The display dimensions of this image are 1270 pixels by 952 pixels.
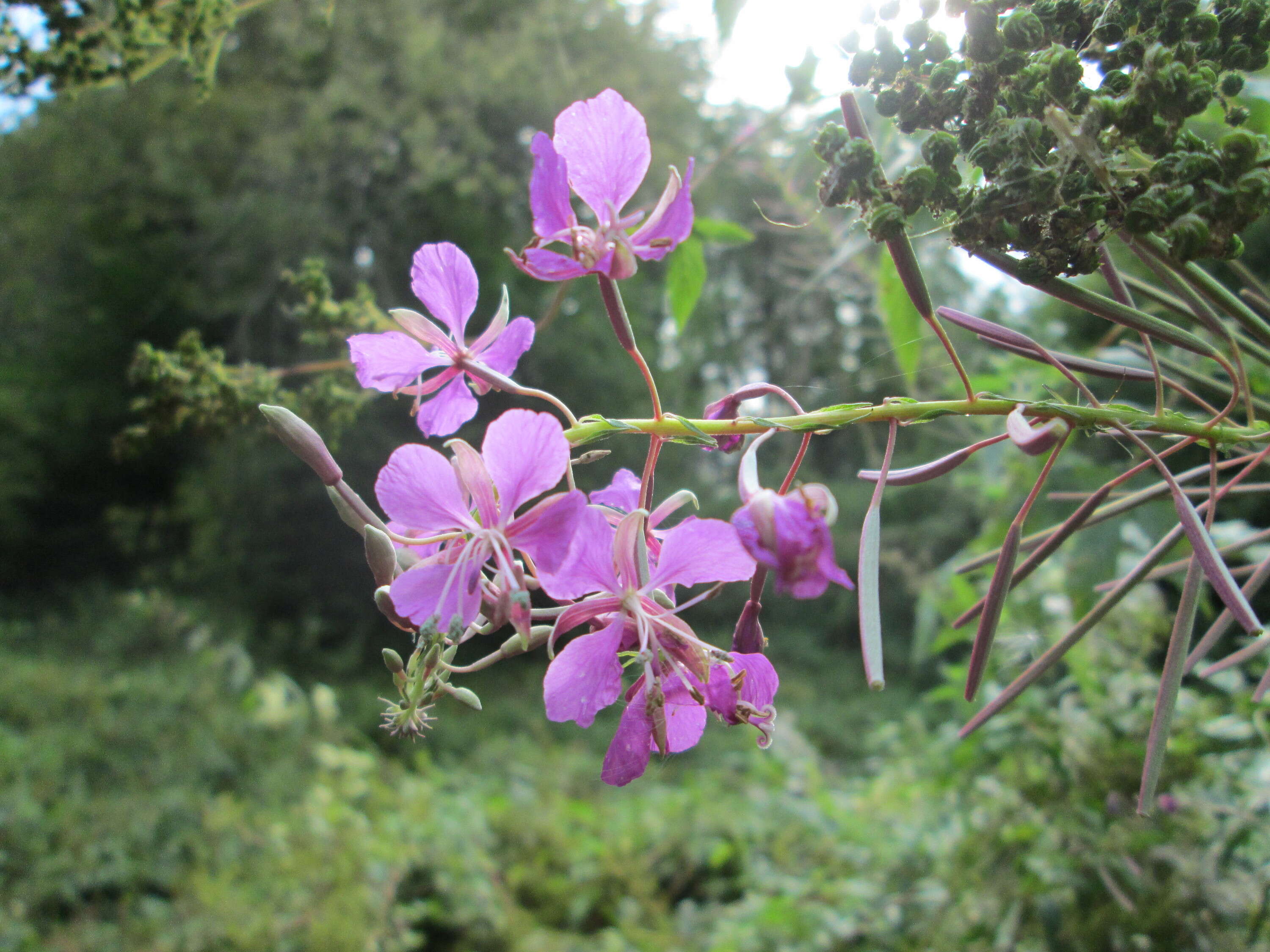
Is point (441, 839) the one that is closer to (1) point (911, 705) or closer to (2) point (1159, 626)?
(2) point (1159, 626)

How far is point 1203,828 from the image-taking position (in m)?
0.95

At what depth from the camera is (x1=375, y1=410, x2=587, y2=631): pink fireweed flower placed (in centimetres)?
37

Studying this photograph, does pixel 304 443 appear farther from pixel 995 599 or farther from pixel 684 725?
pixel 995 599

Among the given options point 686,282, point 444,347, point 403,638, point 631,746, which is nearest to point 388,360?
point 444,347

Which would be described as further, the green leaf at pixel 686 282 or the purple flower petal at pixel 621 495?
the green leaf at pixel 686 282

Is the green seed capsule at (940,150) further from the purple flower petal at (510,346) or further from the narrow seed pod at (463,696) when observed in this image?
the narrow seed pod at (463,696)

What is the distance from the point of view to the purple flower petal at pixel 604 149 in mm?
416

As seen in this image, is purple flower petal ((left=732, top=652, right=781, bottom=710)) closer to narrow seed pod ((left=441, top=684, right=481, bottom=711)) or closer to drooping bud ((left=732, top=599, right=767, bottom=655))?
drooping bud ((left=732, top=599, right=767, bottom=655))

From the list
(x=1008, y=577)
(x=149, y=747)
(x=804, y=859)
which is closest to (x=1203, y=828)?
(x=1008, y=577)

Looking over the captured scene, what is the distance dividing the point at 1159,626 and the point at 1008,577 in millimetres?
1053

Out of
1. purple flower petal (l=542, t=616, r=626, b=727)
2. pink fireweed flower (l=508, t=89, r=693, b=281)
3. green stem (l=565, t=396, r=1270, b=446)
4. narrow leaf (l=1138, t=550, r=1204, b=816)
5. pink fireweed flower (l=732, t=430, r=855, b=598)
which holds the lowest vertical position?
narrow leaf (l=1138, t=550, r=1204, b=816)

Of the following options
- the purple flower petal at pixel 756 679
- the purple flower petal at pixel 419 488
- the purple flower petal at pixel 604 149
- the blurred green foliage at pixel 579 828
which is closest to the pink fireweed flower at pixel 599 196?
the purple flower petal at pixel 604 149

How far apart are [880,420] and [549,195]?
0.20 metres

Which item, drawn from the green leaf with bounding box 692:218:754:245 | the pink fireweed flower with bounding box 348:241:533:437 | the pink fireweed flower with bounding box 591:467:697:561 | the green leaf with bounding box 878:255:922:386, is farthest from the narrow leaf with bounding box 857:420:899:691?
the green leaf with bounding box 692:218:754:245
